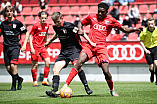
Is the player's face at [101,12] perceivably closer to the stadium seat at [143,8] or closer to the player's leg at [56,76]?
the player's leg at [56,76]

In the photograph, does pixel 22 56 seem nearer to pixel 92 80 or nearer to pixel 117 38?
pixel 92 80

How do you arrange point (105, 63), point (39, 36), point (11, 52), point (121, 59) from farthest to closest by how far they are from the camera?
point (121, 59) → point (39, 36) → point (11, 52) → point (105, 63)

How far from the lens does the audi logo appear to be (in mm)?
13407

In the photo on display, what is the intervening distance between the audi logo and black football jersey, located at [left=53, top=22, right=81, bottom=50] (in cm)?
633

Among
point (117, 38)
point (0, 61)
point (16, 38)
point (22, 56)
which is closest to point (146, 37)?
point (117, 38)

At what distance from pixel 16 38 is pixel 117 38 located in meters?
5.92

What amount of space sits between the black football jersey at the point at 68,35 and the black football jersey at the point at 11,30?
71.6 inches

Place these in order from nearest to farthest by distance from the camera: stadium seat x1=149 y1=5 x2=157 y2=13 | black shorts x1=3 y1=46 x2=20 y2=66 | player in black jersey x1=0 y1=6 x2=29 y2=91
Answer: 1. black shorts x1=3 y1=46 x2=20 y2=66
2. player in black jersey x1=0 y1=6 x2=29 y2=91
3. stadium seat x1=149 y1=5 x2=157 y2=13

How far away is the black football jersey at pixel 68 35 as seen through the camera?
7156mm

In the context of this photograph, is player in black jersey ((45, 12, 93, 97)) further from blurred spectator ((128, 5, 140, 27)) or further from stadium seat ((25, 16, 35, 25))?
stadium seat ((25, 16, 35, 25))

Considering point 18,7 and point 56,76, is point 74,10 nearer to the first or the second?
point 18,7

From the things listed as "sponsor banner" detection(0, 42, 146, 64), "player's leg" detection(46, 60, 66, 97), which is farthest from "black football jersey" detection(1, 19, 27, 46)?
"sponsor banner" detection(0, 42, 146, 64)

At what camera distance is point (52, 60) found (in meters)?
13.9

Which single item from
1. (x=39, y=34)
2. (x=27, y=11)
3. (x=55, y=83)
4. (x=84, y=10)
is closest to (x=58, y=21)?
(x=55, y=83)
